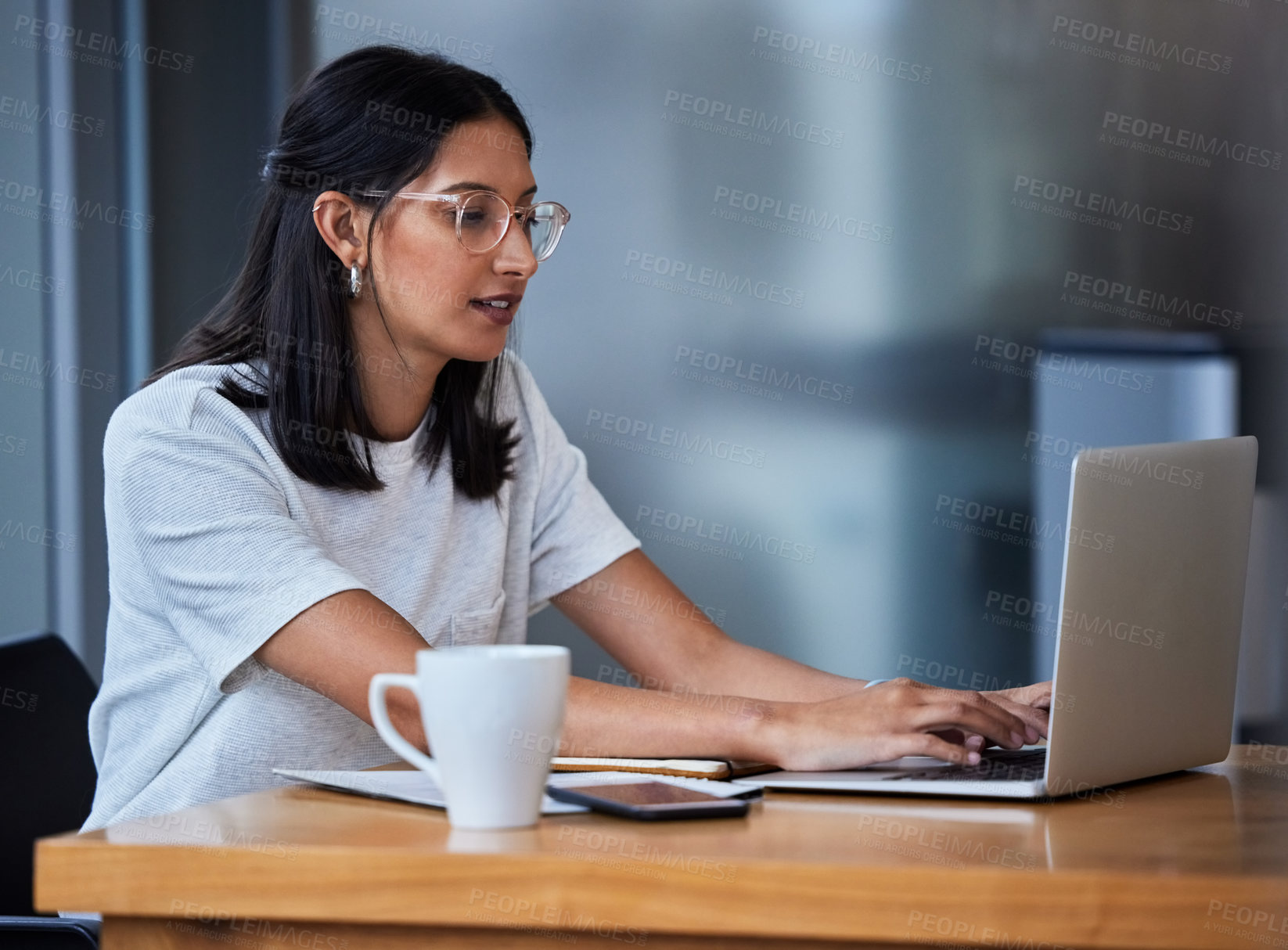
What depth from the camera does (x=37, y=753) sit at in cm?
139

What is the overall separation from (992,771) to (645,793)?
0.30m

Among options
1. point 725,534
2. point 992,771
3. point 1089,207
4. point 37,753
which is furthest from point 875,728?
point 1089,207

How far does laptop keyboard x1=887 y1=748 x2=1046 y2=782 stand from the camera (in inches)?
36.8

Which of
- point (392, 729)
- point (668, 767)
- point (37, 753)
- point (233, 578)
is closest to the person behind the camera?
point (392, 729)

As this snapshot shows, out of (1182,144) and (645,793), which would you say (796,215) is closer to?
(1182,144)

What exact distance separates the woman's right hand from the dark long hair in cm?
62

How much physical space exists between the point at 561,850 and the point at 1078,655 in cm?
39

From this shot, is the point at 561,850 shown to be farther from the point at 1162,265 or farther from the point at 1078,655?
the point at 1162,265

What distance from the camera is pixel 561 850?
700 mm

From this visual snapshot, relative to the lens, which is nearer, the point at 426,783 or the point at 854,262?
the point at 426,783

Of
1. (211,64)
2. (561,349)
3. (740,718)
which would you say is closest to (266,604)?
(740,718)

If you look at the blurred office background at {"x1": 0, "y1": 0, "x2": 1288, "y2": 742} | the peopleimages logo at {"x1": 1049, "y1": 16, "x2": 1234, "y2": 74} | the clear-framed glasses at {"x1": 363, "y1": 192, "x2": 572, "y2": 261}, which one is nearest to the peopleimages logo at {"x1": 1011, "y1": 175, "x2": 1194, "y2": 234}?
the blurred office background at {"x1": 0, "y1": 0, "x2": 1288, "y2": 742}

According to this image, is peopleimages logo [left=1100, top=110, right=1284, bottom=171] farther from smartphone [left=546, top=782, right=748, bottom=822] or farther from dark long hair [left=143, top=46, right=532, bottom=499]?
smartphone [left=546, top=782, right=748, bottom=822]

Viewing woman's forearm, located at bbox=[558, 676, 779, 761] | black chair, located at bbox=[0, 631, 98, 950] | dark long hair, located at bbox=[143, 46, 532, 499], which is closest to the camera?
woman's forearm, located at bbox=[558, 676, 779, 761]
